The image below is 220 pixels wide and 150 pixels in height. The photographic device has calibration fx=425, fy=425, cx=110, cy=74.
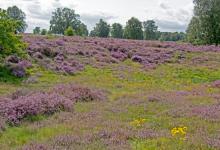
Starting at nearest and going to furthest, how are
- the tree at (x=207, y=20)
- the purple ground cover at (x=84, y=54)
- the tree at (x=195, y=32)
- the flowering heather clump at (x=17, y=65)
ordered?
the flowering heather clump at (x=17, y=65) → the purple ground cover at (x=84, y=54) → the tree at (x=207, y=20) → the tree at (x=195, y=32)

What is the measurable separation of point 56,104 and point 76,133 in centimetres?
559

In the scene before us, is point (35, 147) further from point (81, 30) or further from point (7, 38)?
point (81, 30)

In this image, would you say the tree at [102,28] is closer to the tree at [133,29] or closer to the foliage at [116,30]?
the foliage at [116,30]

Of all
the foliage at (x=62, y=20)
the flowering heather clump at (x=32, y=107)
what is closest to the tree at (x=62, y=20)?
the foliage at (x=62, y=20)

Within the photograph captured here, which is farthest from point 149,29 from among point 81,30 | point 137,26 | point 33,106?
point 33,106

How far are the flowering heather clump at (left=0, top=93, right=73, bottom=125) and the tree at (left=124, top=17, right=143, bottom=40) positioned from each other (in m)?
116

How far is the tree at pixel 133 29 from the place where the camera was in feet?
450

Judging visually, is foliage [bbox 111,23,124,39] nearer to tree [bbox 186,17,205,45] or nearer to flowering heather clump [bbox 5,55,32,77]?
tree [bbox 186,17,205,45]

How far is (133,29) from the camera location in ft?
454

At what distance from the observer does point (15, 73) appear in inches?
1276

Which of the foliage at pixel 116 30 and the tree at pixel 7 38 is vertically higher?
the tree at pixel 7 38

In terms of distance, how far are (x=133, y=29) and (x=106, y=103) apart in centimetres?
11586

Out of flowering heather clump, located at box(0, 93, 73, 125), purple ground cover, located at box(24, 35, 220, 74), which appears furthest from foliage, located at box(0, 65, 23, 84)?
flowering heather clump, located at box(0, 93, 73, 125)

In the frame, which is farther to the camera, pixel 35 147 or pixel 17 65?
pixel 17 65
